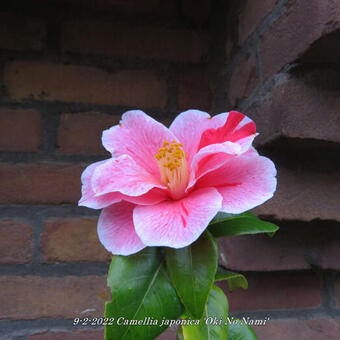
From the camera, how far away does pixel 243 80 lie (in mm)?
617

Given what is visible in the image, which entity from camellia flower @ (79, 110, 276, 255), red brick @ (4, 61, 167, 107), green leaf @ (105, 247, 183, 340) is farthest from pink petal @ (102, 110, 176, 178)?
red brick @ (4, 61, 167, 107)

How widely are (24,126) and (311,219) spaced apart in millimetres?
541

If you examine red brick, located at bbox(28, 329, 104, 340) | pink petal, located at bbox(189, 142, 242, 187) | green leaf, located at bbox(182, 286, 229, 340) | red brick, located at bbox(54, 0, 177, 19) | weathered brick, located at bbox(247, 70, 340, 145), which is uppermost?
red brick, located at bbox(54, 0, 177, 19)

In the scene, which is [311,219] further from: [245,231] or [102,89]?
[102,89]

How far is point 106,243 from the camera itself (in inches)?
12.8

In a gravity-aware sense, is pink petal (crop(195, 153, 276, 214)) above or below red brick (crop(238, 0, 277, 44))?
below

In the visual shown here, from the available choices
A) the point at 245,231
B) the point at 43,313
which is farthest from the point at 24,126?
the point at 245,231

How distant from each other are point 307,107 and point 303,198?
140 mm

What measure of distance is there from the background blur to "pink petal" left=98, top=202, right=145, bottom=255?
0.26m

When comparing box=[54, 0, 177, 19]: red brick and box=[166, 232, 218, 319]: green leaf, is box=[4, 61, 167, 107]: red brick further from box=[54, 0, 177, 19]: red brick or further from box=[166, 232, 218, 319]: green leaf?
box=[166, 232, 218, 319]: green leaf

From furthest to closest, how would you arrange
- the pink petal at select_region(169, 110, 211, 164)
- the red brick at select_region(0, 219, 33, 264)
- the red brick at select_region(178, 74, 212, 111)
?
the red brick at select_region(178, 74, 212, 111)
the red brick at select_region(0, 219, 33, 264)
the pink petal at select_region(169, 110, 211, 164)

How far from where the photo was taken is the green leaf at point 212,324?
35cm

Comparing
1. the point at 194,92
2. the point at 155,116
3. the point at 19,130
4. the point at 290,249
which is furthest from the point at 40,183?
the point at 290,249

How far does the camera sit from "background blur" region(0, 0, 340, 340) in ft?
1.71
